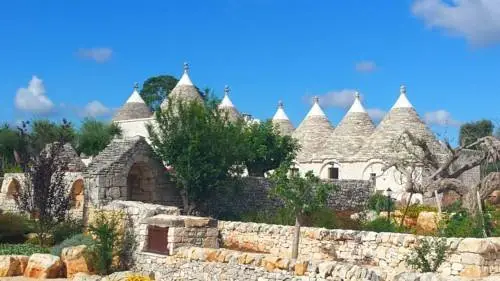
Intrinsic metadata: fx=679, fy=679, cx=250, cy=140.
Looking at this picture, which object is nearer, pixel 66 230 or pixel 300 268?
pixel 300 268

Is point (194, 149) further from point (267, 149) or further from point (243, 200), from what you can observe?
point (267, 149)

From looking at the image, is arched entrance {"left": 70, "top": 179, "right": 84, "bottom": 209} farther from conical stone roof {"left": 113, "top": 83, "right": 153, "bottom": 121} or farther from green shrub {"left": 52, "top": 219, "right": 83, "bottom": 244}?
conical stone roof {"left": 113, "top": 83, "right": 153, "bottom": 121}

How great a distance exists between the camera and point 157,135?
22.0m

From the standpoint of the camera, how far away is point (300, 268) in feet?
36.2

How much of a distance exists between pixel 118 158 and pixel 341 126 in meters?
19.0

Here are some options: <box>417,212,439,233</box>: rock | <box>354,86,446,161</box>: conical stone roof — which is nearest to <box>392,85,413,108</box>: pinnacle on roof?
<box>354,86,446,161</box>: conical stone roof

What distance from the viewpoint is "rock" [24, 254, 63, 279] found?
15.8m

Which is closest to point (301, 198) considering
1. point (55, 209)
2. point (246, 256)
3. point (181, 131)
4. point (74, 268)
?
point (246, 256)

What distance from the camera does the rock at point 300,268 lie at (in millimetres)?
10961

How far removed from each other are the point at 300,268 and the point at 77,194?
13.5 meters

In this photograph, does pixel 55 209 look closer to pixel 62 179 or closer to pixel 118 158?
pixel 62 179

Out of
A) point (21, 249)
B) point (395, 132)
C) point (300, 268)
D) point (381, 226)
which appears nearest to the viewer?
point (300, 268)

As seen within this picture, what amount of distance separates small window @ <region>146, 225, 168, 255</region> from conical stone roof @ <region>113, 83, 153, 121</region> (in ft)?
87.9

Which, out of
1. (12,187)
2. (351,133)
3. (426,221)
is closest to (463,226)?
(426,221)
